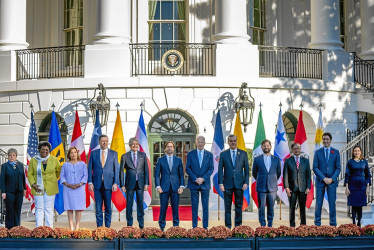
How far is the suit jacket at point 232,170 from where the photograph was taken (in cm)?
1620

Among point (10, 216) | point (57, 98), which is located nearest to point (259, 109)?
point (57, 98)

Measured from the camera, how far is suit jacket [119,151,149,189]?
16312 mm

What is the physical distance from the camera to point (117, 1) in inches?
949

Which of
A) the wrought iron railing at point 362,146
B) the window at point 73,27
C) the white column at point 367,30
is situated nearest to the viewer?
the wrought iron railing at point 362,146

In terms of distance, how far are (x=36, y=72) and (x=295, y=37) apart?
10.1 meters

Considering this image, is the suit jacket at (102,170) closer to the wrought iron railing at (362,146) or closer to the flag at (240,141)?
the flag at (240,141)

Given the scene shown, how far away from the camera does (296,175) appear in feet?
53.9

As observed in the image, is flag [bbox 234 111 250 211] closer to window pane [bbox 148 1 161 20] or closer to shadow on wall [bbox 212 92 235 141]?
shadow on wall [bbox 212 92 235 141]

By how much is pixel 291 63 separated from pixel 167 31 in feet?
15.2

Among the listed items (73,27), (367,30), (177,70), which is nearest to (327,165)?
(177,70)

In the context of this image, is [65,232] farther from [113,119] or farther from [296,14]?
[296,14]

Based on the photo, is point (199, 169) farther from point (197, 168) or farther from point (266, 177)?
point (266, 177)

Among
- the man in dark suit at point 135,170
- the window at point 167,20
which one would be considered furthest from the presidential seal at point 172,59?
the man in dark suit at point 135,170

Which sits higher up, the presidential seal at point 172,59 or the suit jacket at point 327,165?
the presidential seal at point 172,59
